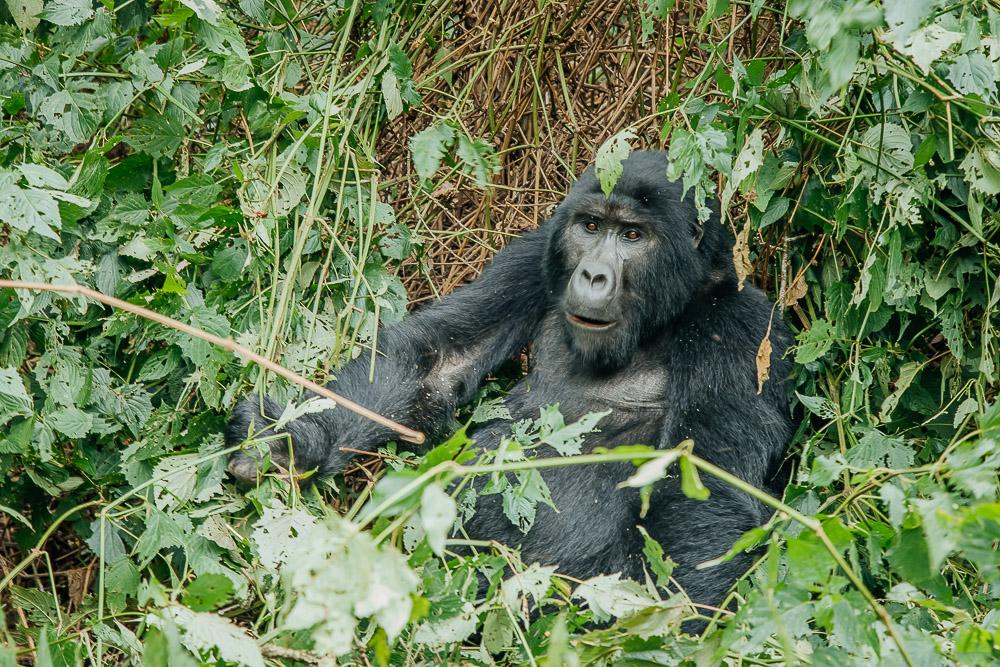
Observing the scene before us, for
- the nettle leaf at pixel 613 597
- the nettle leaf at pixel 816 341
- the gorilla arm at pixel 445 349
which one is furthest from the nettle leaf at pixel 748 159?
the nettle leaf at pixel 613 597

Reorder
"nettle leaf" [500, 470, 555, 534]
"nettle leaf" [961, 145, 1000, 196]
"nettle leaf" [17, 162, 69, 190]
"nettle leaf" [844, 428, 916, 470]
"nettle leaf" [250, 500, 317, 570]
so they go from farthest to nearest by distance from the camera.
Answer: "nettle leaf" [844, 428, 916, 470] → "nettle leaf" [961, 145, 1000, 196] → "nettle leaf" [17, 162, 69, 190] → "nettle leaf" [250, 500, 317, 570] → "nettle leaf" [500, 470, 555, 534]

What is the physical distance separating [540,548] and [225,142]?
2029 millimetres

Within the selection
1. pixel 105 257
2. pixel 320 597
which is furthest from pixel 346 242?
pixel 320 597

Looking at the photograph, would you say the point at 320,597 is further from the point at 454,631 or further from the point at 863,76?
the point at 863,76

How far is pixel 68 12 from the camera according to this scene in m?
4.05

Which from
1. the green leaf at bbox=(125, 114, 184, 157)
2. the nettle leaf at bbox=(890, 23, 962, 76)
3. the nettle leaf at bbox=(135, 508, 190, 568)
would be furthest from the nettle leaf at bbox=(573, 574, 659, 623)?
the green leaf at bbox=(125, 114, 184, 157)

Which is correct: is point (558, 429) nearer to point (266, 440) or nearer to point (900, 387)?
point (266, 440)

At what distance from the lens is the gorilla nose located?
4.03 m

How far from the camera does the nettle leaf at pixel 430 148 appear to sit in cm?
411

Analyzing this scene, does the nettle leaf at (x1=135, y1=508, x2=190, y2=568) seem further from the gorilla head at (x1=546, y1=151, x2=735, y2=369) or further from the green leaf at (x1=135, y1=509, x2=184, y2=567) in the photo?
the gorilla head at (x1=546, y1=151, x2=735, y2=369)

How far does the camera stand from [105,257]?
13.3 feet

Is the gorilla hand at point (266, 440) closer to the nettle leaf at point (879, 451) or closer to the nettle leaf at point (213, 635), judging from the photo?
the nettle leaf at point (213, 635)

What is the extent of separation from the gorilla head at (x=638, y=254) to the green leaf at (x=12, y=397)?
1.90 meters

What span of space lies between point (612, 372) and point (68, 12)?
246 centimetres
